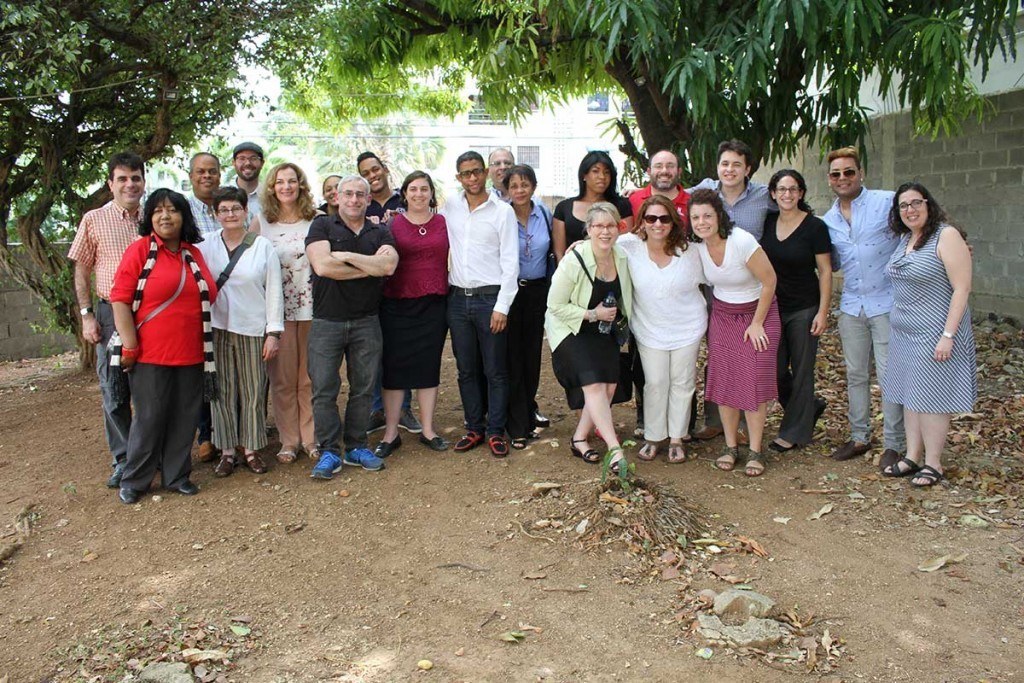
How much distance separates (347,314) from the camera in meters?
5.34

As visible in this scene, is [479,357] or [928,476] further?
[479,357]

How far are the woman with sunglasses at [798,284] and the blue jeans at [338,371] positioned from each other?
2.39m

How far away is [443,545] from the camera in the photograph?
4.54m

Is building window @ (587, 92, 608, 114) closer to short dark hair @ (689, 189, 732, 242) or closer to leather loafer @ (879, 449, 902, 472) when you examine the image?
short dark hair @ (689, 189, 732, 242)

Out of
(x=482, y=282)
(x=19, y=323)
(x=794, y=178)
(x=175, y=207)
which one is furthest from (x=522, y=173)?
(x=19, y=323)

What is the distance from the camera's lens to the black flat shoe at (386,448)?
18.9 feet

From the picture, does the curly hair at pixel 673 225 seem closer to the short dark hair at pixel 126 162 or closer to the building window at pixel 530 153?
the short dark hair at pixel 126 162

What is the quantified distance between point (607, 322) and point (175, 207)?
7.99ft

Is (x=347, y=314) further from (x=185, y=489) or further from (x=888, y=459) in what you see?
(x=888, y=459)

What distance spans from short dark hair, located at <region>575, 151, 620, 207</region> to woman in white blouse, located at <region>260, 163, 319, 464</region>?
1.64m

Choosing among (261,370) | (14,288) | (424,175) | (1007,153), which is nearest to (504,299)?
(424,175)

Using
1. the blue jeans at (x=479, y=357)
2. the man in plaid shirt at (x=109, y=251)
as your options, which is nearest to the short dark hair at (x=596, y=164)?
the blue jeans at (x=479, y=357)

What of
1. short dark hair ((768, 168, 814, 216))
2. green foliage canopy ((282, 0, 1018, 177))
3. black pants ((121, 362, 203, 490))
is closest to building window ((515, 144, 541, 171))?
green foliage canopy ((282, 0, 1018, 177))

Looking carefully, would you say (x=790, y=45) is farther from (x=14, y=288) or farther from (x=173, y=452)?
(x=14, y=288)
